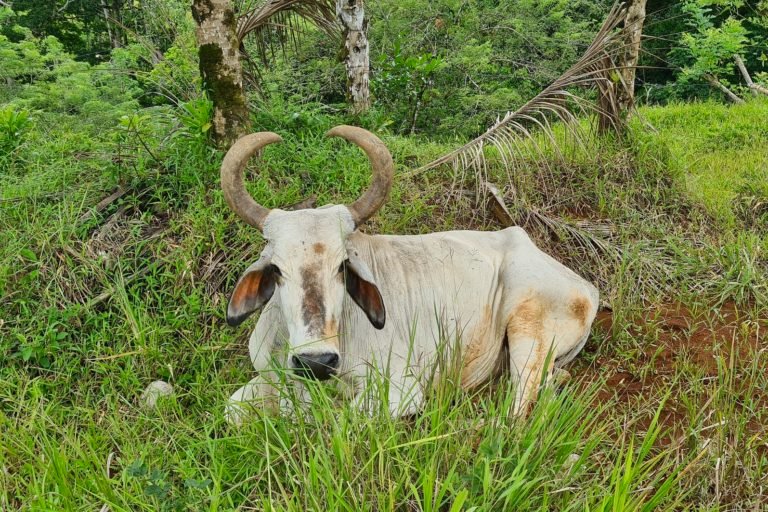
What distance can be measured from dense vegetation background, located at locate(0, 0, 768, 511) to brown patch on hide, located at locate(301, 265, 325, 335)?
29cm

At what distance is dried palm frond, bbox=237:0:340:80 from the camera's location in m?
5.12

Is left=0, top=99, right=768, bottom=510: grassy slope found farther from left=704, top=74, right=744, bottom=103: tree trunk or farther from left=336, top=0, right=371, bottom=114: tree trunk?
left=704, top=74, right=744, bottom=103: tree trunk

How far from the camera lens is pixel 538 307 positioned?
3238mm

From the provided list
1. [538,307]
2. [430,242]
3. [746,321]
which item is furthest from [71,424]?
[746,321]

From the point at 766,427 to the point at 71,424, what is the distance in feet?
9.71

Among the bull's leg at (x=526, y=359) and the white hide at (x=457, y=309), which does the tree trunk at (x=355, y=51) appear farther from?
the bull's leg at (x=526, y=359)

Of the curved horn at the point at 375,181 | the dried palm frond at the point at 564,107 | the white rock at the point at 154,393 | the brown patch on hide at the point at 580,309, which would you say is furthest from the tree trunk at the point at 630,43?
the white rock at the point at 154,393

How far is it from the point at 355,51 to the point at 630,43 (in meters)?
2.19

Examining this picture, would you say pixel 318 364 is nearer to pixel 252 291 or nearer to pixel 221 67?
pixel 252 291

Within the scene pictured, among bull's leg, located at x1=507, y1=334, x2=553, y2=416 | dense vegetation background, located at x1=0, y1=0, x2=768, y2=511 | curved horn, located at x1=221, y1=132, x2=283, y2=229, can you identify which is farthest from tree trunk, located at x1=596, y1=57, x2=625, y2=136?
curved horn, located at x1=221, y1=132, x2=283, y2=229

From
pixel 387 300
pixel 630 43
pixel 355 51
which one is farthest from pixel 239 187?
pixel 630 43

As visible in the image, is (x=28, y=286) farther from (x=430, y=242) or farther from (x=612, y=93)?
(x=612, y=93)

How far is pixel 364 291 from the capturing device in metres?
2.81

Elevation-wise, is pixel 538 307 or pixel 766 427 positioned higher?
pixel 538 307
